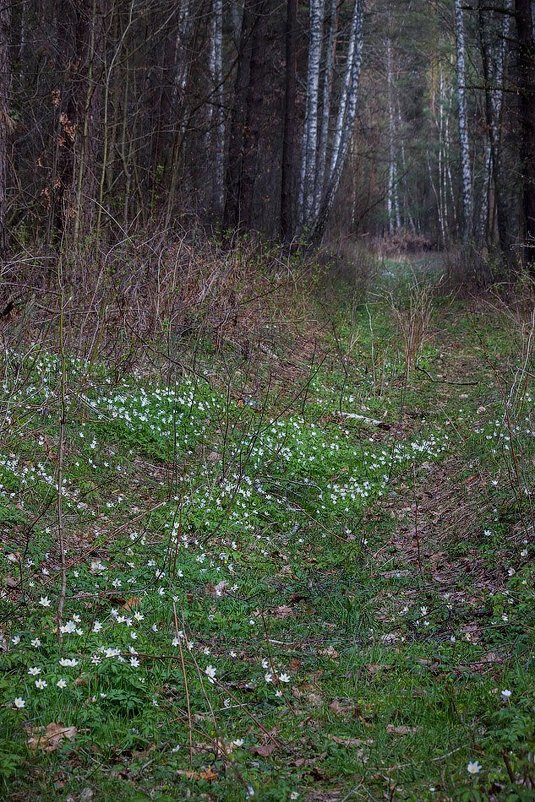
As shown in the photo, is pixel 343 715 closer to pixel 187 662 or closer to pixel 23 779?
pixel 187 662

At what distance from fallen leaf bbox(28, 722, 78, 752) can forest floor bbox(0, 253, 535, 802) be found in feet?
0.05

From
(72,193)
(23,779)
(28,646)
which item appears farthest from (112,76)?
(23,779)

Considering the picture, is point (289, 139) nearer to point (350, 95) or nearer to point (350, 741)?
point (350, 95)

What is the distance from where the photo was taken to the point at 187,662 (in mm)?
4008

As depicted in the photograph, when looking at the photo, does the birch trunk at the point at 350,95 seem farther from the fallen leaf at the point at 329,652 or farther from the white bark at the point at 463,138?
the fallen leaf at the point at 329,652

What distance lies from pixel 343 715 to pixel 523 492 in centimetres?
275

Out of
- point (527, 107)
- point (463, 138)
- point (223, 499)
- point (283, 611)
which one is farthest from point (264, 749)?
point (463, 138)

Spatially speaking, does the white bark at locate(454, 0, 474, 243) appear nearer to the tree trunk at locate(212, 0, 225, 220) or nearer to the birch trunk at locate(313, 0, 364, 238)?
the birch trunk at locate(313, 0, 364, 238)

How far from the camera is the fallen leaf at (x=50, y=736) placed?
320cm

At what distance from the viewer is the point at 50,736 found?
10.8ft

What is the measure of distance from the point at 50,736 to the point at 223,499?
3183 millimetres

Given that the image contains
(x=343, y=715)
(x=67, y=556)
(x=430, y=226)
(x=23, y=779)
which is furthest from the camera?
(x=430, y=226)

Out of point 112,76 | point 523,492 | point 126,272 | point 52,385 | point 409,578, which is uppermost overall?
point 112,76

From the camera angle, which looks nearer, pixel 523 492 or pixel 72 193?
pixel 523 492
